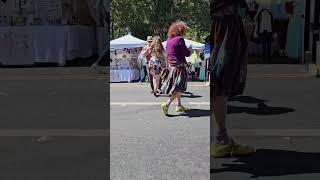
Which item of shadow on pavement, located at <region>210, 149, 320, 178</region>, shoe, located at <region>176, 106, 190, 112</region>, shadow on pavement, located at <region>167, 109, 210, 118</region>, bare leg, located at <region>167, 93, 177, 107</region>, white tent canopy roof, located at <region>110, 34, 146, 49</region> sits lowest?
shadow on pavement, located at <region>210, 149, 320, 178</region>

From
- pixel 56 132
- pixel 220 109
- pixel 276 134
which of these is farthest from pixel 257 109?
pixel 220 109

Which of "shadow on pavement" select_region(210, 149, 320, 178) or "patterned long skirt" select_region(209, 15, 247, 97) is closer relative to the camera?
"patterned long skirt" select_region(209, 15, 247, 97)

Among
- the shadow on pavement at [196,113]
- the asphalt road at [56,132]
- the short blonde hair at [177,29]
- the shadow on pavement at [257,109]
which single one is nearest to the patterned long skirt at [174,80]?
the shadow on pavement at [196,113]

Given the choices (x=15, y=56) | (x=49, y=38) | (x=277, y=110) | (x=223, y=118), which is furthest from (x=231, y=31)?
(x=277, y=110)

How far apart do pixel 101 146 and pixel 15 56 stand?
161cm

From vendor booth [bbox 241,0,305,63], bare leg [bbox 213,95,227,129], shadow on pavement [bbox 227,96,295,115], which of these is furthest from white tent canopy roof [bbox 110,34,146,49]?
shadow on pavement [bbox 227,96,295,115]

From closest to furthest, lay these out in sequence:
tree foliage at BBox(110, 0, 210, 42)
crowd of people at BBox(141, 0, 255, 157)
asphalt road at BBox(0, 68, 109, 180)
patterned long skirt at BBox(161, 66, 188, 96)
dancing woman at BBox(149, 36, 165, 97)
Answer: tree foliage at BBox(110, 0, 210, 42) → dancing woman at BBox(149, 36, 165, 97) → crowd of people at BBox(141, 0, 255, 157) → patterned long skirt at BBox(161, 66, 188, 96) → asphalt road at BBox(0, 68, 109, 180)

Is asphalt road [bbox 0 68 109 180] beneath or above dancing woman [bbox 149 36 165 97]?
beneath

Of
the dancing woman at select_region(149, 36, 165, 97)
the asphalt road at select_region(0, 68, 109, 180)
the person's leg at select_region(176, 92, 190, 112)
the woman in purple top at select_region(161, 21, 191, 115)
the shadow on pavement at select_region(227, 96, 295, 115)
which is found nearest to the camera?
the woman in purple top at select_region(161, 21, 191, 115)

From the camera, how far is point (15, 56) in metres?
5.93

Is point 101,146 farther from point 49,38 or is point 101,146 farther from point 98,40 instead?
point 98,40

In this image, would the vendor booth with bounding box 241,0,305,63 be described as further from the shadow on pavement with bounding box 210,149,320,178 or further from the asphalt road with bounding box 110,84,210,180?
the shadow on pavement with bounding box 210,149,320,178

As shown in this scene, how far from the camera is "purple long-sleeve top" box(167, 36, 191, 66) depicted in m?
2.88

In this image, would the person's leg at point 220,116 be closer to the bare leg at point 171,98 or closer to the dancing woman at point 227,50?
the dancing woman at point 227,50
